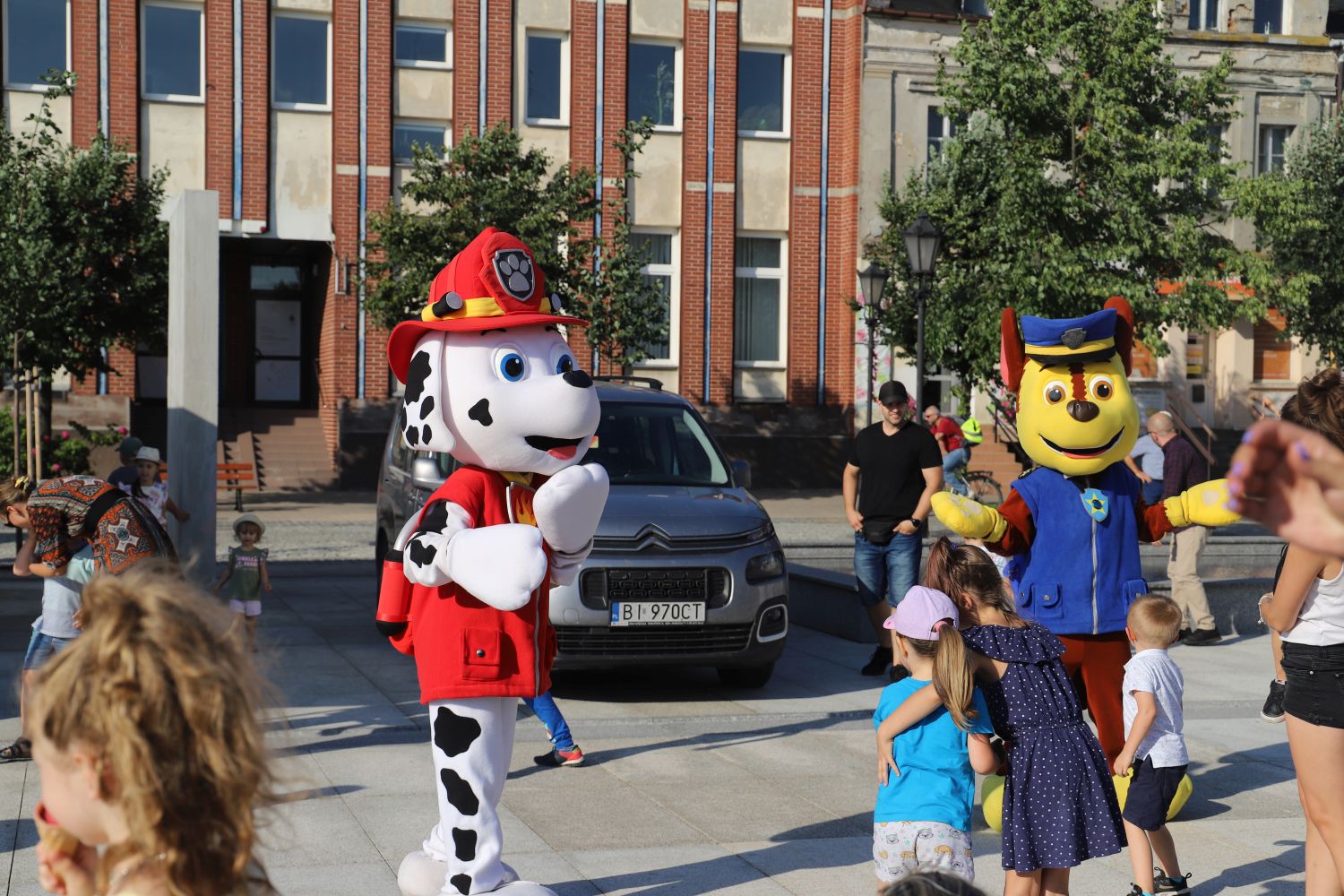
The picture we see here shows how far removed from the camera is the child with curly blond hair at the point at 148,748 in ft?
6.89

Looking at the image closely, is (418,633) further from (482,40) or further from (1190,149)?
(482,40)

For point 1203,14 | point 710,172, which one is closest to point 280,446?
point 710,172

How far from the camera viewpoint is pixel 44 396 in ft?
78.1

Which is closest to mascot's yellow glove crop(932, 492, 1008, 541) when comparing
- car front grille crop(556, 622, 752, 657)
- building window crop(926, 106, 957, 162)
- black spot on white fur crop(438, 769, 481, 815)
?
black spot on white fur crop(438, 769, 481, 815)

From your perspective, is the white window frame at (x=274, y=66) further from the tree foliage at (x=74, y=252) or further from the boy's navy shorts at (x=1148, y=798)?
the boy's navy shorts at (x=1148, y=798)

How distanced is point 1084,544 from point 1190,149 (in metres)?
16.0

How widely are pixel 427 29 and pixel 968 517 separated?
83.6 ft

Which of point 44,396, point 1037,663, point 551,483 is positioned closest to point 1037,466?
point 1037,663

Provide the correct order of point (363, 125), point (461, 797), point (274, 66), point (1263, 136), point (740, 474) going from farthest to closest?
point (1263, 136)
point (363, 125)
point (274, 66)
point (740, 474)
point (461, 797)

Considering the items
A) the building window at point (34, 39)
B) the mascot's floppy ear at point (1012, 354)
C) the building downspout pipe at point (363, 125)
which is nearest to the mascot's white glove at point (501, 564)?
the mascot's floppy ear at point (1012, 354)

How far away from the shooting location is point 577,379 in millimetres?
5539

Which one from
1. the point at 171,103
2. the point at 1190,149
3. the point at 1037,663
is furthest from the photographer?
the point at 171,103

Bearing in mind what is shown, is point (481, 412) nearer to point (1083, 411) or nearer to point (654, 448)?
point (1083, 411)

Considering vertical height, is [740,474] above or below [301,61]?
below
